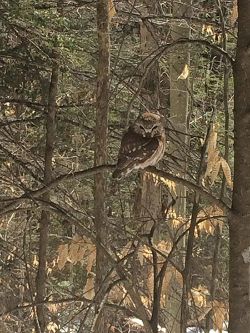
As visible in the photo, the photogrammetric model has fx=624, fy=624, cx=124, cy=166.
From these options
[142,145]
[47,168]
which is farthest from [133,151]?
[47,168]

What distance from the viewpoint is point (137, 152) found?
267cm

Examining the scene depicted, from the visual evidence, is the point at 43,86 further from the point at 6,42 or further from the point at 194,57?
the point at 194,57

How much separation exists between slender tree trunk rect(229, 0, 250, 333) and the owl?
21.1 inches

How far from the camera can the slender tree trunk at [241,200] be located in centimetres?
194

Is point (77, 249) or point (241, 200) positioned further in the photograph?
point (77, 249)

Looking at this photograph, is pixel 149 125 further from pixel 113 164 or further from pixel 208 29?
pixel 208 29

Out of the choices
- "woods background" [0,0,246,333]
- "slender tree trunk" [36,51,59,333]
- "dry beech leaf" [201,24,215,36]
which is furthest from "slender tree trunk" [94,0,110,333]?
"dry beech leaf" [201,24,215,36]

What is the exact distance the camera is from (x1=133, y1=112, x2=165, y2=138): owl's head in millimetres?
2949

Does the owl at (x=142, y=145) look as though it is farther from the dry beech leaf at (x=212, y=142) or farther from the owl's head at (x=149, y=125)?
the dry beech leaf at (x=212, y=142)

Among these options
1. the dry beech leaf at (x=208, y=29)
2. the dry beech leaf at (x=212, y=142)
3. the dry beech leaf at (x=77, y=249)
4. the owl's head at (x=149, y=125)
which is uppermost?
the dry beech leaf at (x=208, y=29)

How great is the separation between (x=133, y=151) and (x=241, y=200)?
0.79 meters

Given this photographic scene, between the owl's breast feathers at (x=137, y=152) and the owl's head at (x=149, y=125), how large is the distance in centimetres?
5

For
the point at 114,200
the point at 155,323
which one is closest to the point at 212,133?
the point at 155,323

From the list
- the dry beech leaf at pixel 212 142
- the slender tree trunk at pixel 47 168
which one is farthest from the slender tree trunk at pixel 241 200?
the slender tree trunk at pixel 47 168
